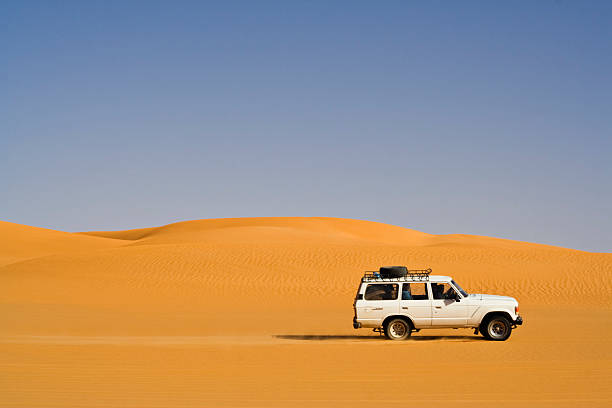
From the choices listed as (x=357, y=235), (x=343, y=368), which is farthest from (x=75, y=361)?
(x=357, y=235)

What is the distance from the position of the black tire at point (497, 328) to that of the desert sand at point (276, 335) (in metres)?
0.27

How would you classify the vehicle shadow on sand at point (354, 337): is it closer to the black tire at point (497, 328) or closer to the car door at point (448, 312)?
the black tire at point (497, 328)

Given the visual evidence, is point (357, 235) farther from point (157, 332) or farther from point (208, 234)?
point (157, 332)

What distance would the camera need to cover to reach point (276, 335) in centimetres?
2005

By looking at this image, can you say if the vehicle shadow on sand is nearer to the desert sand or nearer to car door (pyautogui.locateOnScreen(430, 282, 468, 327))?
the desert sand

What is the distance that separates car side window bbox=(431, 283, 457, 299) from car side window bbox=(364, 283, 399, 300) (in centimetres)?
92

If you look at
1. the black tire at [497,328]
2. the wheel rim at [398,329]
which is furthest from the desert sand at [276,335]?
the wheel rim at [398,329]

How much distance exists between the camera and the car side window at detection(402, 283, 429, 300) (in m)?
17.7

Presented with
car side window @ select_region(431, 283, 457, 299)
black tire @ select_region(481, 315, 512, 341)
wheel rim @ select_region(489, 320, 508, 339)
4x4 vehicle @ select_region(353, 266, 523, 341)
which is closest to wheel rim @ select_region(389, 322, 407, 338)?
4x4 vehicle @ select_region(353, 266, 523, 341)

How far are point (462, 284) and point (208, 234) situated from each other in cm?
4610

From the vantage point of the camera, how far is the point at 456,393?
9852mm

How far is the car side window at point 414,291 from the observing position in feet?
58.1

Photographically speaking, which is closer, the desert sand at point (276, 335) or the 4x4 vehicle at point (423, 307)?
the desert sand at point (276, 335)

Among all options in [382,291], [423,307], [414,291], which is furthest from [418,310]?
[382,291]
